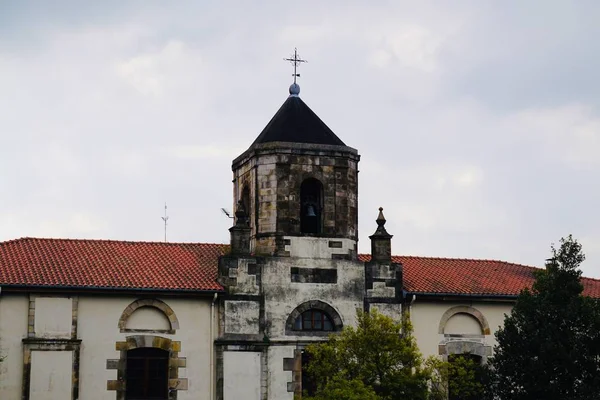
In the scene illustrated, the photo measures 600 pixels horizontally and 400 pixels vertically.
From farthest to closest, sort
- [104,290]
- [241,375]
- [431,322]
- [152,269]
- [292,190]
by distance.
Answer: [431,322] → [292,190] → [152,269] → [241,375] → [104,290]

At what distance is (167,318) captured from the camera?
1431 inches

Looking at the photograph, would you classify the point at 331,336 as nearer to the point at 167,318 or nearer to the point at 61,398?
the point at 167,318

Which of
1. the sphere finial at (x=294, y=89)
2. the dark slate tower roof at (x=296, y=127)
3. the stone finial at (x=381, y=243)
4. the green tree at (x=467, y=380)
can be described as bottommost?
the green tree at (x=467, y=380)

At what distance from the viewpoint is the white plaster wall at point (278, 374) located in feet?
120

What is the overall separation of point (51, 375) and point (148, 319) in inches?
142

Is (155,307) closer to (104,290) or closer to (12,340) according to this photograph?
(104,290)

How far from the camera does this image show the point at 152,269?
37.4m

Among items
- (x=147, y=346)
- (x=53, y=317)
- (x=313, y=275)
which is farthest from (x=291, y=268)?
(x=53, y=317)

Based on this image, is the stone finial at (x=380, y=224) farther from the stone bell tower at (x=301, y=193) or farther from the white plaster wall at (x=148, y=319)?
the white plaster wall at (x=148, y=319)

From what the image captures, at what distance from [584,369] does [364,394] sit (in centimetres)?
766

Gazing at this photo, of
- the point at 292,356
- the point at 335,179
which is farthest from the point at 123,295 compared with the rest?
the point at 335,179

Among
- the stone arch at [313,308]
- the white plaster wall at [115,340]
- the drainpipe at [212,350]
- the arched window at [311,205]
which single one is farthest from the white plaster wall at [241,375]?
the arched window at [311,205]

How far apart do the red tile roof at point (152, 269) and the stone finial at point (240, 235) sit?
1.20 metres

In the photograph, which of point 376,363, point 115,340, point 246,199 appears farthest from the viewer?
point 246,199
